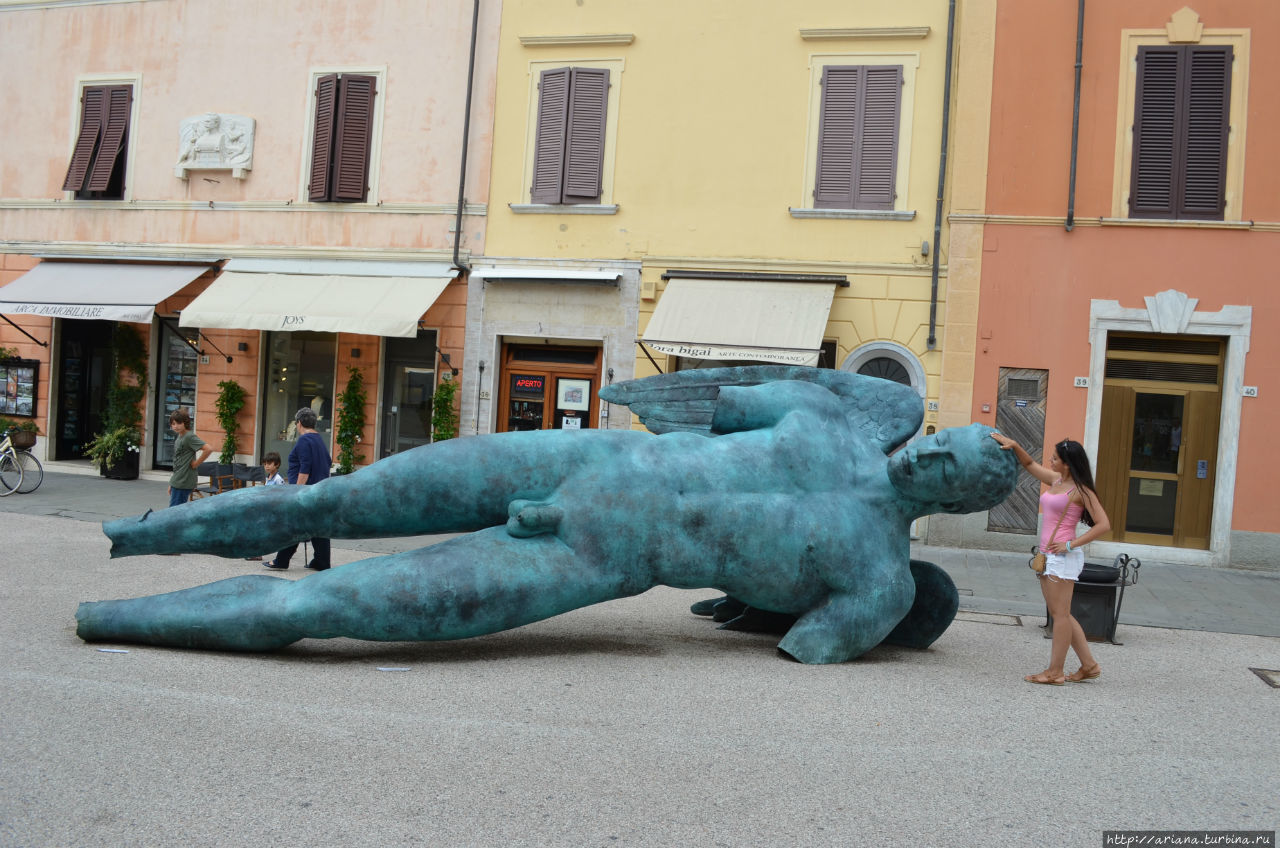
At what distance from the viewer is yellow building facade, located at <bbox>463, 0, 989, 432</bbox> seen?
41.5ft

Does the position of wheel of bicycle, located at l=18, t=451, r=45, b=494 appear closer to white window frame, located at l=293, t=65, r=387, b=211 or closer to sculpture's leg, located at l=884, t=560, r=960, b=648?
white window frame, located at l=293, t=65, r=387, b=211

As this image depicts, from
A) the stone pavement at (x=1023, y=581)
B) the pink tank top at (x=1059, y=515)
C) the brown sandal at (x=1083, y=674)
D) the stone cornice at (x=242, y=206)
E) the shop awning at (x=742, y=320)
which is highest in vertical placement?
the stone cornice at (x=242, y=206)

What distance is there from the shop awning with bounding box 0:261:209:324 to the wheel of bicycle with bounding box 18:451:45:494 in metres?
2.22

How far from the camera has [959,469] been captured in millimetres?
4934

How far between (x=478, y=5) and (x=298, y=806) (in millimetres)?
13001

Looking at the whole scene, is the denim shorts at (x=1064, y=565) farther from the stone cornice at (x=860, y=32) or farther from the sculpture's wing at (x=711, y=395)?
the stone cornice at (x=860, y=32)

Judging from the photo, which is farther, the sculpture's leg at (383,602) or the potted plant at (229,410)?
the potted plant at (229,410)

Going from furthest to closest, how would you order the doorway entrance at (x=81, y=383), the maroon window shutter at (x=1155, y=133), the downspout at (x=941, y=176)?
the doorway entrance at (x=81, y=383), the downspout at (x=941, y=176), the maroon window shutter at (x=1155, y=133)

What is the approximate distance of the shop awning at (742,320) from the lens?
39.7ft

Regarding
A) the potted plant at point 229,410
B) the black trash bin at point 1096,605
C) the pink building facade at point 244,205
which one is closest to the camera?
the black trash bin at point 1096,605

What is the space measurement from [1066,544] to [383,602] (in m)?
3.33

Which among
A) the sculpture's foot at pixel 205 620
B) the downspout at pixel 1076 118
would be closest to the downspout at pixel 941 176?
the downspout at pixel 1076 118

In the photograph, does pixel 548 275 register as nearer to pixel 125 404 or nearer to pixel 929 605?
pixel 125 404

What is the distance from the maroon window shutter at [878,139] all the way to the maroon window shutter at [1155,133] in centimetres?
268
